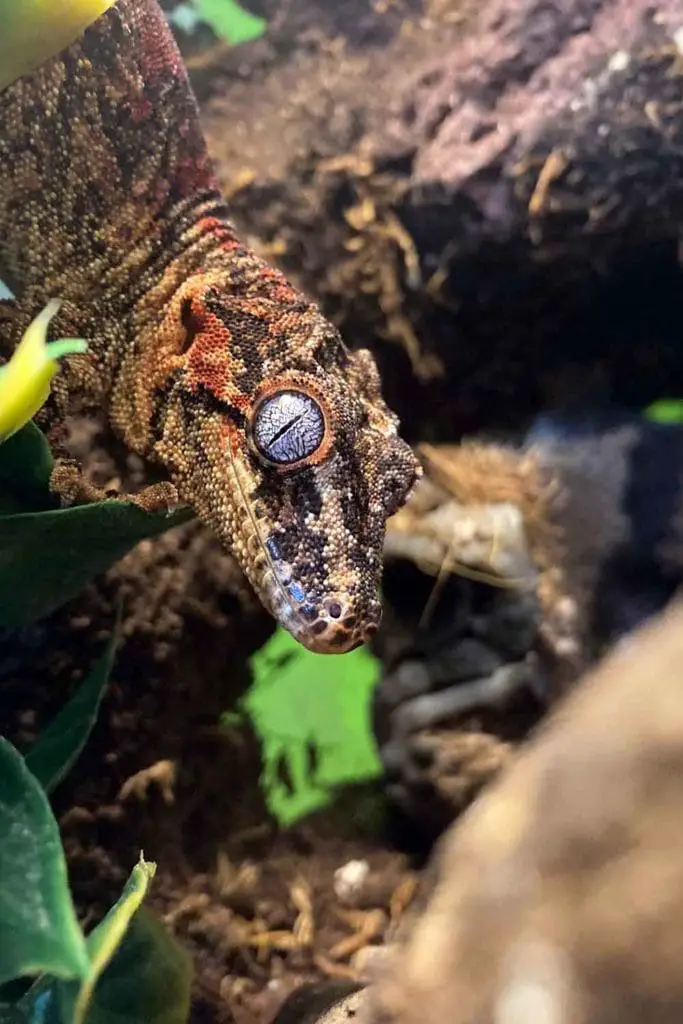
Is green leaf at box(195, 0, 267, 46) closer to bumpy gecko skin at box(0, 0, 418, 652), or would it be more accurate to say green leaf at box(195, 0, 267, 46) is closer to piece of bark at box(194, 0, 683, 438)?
piece of bark at box(194, 0, 683, 438)

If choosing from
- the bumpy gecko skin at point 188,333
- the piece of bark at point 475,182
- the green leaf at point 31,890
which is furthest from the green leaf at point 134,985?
the piece of bark at point 475,182

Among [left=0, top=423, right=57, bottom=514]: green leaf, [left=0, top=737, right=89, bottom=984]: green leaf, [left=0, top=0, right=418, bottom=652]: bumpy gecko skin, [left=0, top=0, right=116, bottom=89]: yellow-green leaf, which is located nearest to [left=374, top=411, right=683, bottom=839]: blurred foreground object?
[left=0, top=0, right=418, bottom=652]: bumpy gecko skin

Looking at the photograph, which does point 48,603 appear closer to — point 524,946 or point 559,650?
point 524,946

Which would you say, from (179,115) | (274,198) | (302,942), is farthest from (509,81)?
(302,942)

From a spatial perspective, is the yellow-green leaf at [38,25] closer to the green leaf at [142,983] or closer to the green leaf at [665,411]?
the green leaf at [142,983]

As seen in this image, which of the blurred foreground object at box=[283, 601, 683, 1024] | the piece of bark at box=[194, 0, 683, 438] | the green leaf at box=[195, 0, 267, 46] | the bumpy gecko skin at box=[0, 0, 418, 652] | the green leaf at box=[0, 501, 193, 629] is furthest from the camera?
the green leaf at box=[195, 0, 267, 46]

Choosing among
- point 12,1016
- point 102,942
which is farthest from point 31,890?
point 12,1016

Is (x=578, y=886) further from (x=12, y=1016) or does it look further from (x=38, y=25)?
(x=38, y=25)
